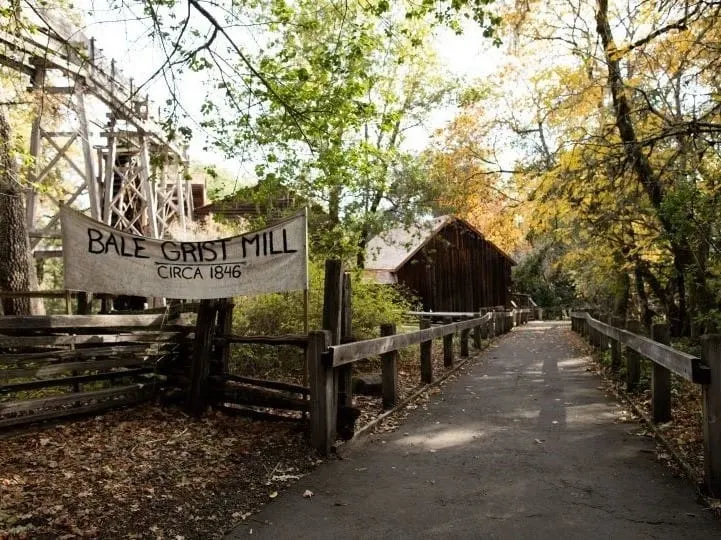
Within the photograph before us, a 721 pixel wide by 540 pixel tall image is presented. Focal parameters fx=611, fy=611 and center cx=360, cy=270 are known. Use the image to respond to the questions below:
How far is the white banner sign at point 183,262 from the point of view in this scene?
23.7 ft

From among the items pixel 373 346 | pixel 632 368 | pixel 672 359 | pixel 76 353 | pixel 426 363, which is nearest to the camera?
pixel 672 359

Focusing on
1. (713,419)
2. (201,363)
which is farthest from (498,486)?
(201,363)

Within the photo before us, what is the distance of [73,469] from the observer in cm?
525

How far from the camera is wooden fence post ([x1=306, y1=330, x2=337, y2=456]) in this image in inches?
227

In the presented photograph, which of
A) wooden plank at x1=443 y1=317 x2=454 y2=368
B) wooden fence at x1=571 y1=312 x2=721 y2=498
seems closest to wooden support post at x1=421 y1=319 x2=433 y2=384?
wooden plank at x1=443 y1=317 x2=454 y2=368

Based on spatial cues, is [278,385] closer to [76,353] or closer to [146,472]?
[146,472]

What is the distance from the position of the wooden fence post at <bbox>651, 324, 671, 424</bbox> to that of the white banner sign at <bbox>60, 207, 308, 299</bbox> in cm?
400

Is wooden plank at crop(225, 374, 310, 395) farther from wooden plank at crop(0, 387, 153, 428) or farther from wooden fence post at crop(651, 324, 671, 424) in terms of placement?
wooden fence post at crop(651, 324, 671, 424)

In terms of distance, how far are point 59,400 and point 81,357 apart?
103 cm

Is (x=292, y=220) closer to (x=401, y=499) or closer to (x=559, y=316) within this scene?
(x=401, y=499)

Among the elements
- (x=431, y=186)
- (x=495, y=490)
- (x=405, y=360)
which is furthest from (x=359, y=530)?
(x=431, y=186)

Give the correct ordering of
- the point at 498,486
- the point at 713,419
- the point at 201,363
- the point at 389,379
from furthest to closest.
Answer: the point at 389,379
the point at 201,363
the point at 498,486
the point at 713,419

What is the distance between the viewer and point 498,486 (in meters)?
4.85

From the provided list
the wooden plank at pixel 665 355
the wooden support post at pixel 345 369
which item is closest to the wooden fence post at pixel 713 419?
the wooden plank at pixel 665 355
